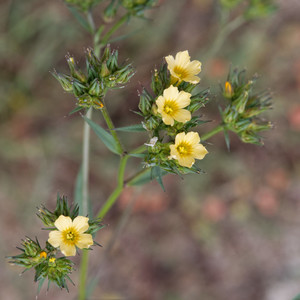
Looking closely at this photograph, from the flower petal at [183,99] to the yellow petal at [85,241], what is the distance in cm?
136

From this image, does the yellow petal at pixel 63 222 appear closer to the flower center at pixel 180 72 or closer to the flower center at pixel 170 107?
the flower center at pixel 170 107

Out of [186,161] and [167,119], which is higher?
[167,119]

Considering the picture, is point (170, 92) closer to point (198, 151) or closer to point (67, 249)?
point (198, 151)

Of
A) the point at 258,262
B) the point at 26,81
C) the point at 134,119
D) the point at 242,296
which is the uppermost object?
the point at 26,81

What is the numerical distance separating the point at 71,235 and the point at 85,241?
0.44ft

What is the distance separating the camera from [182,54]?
3254 mm

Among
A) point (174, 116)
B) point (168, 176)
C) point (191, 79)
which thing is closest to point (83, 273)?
point (174, 116)

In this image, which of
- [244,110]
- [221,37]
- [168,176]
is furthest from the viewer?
[168,176]

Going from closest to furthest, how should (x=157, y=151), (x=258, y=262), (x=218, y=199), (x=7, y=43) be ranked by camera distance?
(x=157, y=151) → (x=7, y=43) → (x=218, y=199) → (x=258, y=262)

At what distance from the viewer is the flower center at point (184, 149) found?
3035 mm

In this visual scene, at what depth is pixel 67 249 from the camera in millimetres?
2914

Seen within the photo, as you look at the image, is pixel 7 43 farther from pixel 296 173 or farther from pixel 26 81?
pixel 296 173

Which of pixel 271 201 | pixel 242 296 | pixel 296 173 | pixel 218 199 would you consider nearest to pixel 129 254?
pixel 218 199

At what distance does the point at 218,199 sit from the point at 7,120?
13.6 feet
